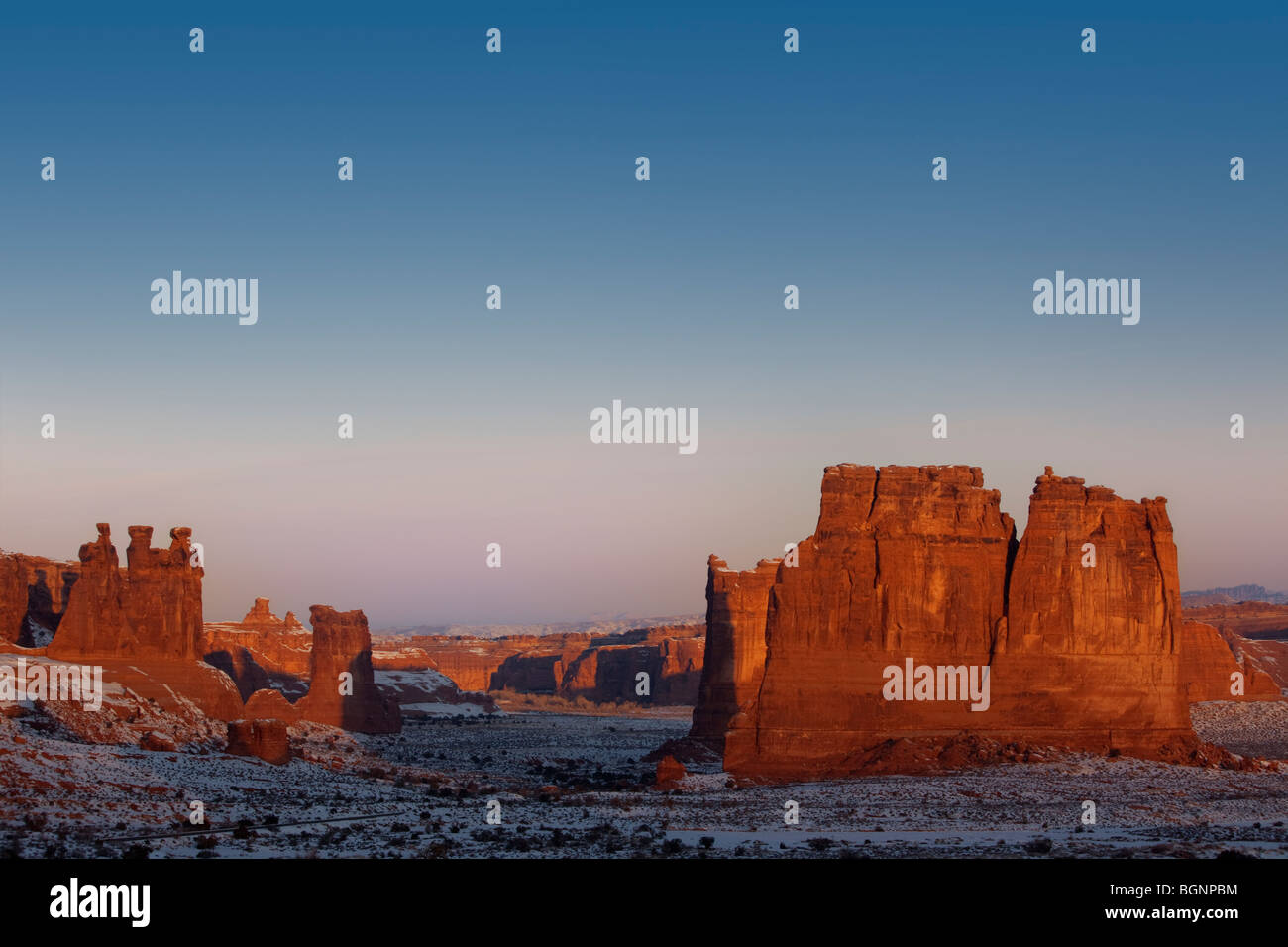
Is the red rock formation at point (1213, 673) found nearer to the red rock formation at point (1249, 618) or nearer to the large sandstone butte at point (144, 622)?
the red rock formation at point (1249, 618)

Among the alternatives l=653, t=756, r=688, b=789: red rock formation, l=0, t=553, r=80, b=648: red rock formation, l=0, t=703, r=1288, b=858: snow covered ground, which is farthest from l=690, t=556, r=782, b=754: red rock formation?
l=0, t=553, r=80, b=648: red rock formation

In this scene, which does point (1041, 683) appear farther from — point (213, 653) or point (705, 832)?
point (213, 653)

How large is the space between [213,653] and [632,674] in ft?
265

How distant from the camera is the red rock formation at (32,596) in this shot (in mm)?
75562

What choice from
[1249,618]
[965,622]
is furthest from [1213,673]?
[1249,618]

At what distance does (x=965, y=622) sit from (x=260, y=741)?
30.1 metres

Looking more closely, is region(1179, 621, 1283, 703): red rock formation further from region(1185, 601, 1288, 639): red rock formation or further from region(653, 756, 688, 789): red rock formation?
region(653, 756, 688, 789): red rock formation

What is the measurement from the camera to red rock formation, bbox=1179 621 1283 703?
97.2 meters

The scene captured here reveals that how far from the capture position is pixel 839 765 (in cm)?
5706

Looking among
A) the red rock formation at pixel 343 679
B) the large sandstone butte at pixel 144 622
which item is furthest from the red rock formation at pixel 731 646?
the large sandstone butte at pixel 144 622

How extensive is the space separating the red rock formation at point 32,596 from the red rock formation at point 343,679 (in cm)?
1806

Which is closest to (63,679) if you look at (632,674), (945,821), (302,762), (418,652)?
(302,762)

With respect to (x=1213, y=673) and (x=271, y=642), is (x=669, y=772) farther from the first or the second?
(x=271, y=642)
